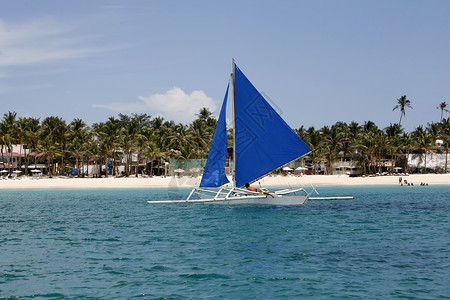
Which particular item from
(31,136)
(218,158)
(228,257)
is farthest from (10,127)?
(228,257)

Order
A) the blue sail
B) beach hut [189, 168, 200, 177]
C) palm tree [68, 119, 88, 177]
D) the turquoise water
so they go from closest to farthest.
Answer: the turquoise water
the blue sail
beach hut [189, 168, 200, 177]
palm tree [68, 119, 88, 177]

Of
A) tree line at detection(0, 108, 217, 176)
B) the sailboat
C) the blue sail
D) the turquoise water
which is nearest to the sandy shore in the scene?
tree line at detection(0, 108, 217, 176)

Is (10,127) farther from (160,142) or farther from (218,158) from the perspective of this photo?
(218,158)

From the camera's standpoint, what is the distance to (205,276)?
14.5 m

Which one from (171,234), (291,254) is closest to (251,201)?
(171,234)

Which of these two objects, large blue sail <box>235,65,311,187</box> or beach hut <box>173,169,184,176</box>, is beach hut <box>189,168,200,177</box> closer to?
beach hut <box>173,169,184,176</box>

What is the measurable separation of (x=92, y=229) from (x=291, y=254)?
12.8m

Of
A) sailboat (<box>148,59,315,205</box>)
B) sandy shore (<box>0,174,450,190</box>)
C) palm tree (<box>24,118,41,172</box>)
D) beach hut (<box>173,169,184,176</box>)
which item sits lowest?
sandy shore (<box>0,174,450,190</box>)

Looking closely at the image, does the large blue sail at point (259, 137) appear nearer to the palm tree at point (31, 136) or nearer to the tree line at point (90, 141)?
the tree line at point (90, 141)

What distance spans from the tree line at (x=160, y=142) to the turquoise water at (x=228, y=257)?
221ft

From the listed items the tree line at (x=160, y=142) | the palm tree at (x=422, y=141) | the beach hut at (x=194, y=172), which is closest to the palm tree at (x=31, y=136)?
the tree line at (x=160, y=142)

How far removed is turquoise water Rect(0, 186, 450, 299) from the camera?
42.7 feet

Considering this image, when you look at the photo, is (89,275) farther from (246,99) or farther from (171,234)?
(246,99)

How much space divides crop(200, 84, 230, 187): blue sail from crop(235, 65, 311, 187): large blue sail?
1089mm
